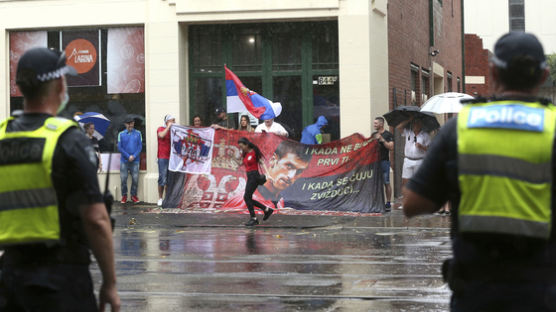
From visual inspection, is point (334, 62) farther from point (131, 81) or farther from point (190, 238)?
point (190, 238)

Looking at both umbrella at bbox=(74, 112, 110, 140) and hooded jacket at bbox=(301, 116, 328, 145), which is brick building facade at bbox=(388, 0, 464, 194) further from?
umbrella at bbox=(74, 112, 110, 140)

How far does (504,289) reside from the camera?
10.4 feet

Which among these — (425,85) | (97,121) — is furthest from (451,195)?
(425,85)

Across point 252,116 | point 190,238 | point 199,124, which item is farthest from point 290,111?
point 190,238

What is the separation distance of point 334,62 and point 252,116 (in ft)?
7.08

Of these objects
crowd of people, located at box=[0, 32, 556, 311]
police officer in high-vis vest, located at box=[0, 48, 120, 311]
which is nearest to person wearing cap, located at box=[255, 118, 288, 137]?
crowd of people, located at box=[0, 32, 556, 311]

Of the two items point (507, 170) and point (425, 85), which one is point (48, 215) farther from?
point (425, 85)

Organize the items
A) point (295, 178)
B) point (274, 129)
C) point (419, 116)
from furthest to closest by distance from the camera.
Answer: point (274, 129)
point (295, 178)
point (419, 116)

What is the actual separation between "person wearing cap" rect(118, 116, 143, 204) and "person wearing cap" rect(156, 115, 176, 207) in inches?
25.4

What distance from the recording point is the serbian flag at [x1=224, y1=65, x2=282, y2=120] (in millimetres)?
18516

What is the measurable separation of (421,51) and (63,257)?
24.1 meters

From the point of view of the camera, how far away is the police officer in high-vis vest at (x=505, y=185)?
3.20 m

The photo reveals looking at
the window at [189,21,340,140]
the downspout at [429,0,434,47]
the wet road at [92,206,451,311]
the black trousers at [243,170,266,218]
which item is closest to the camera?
the wet road at [92,206,451,311]

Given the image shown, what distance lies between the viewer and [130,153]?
19.8 meters
